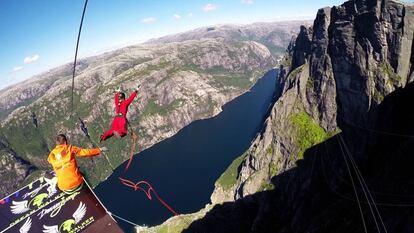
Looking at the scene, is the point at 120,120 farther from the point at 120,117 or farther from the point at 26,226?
the point at 26,226

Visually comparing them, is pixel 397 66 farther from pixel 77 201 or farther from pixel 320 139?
pixel 77 201

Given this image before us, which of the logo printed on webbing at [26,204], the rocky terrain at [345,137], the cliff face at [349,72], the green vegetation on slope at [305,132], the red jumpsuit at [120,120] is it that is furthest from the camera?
the green vegetation on slope at [305,132]

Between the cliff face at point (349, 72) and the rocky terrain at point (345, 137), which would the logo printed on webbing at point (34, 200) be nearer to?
the rocky terrain at point (345, 137)

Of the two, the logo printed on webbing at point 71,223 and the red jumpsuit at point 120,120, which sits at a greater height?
the red jumpsuit at point 120,120

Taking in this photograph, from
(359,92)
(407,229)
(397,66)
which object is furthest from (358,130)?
(407,229)

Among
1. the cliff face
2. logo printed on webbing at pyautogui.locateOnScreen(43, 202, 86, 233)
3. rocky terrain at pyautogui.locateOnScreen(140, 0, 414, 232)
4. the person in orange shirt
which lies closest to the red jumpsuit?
the person in orange shirt

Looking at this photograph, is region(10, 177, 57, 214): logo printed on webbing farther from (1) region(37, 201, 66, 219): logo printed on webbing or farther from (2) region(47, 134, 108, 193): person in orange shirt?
(2) region(47, 134, 108, 193): person in orange shirt

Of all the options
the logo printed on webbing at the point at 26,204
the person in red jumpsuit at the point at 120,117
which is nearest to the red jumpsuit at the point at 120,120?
the person in red jumpsuit at the point at 120,117

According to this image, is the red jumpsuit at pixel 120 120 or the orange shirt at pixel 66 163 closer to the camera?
the orange shirt at pixel 66 163
